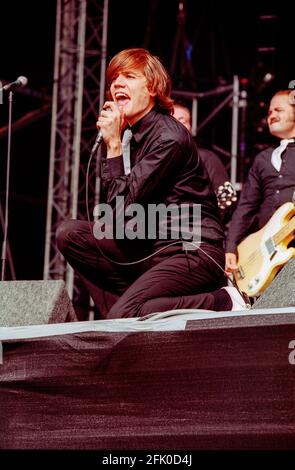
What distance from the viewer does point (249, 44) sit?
7.99 m

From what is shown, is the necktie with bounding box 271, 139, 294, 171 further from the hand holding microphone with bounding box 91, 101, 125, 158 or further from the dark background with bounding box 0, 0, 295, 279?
the dark background with bounding box 0, 0, 295, 279

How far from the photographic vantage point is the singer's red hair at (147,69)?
323 cm

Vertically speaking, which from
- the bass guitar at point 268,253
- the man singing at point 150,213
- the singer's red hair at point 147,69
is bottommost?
the bass guitar at point 268,253

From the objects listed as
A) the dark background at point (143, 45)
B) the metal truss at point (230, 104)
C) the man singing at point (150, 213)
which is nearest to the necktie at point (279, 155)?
the man singing at point (150, 213)

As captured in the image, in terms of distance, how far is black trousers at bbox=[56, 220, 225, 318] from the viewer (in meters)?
3.02

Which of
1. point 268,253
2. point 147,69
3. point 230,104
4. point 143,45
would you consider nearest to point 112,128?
point 147,69

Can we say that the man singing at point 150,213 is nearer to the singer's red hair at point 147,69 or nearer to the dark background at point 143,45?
the singer's red hair at point 147,69

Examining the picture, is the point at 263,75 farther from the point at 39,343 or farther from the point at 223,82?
the point at 39,343

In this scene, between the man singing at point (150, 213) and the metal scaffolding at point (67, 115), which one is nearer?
the man singing at point (150, 213)

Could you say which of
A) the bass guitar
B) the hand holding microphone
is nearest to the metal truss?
the bass guitar

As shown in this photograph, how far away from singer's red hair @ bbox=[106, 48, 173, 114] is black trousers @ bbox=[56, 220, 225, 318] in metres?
0.64

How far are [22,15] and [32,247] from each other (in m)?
2.32

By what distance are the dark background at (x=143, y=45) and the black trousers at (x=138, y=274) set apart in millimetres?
4204

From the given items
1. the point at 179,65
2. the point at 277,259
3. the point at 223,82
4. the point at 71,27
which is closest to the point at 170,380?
the point at 277,259
